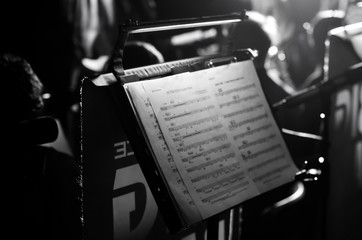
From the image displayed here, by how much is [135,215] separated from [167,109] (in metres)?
0.50

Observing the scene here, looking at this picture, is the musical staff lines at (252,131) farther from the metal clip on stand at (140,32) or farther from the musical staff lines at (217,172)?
the metal clip on stand at (140,32)

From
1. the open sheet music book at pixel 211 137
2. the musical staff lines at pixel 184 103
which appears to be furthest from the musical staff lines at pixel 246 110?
the musical staff lines at pixel 184 103

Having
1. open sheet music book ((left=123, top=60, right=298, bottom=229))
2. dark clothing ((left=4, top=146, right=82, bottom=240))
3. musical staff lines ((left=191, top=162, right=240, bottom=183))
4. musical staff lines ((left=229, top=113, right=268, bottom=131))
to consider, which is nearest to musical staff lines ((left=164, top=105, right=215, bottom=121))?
open sheet music book ((left=123, top=60, right=298, bottom=229))

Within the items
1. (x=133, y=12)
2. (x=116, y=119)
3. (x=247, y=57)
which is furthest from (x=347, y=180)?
(x=133, y=12)

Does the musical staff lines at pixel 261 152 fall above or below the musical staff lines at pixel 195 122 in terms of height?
below

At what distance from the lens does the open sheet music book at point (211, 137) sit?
4.76 feet

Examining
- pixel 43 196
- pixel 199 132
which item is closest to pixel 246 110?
pixel 199 132

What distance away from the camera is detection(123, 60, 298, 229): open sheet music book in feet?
4.76

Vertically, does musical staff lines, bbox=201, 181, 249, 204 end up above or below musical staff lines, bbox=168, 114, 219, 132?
below

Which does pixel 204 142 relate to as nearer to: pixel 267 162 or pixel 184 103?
pixel 184 103

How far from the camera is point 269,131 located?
71.0 inches

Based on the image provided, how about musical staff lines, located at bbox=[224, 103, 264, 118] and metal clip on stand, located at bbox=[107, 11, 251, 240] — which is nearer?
metal clip on stand, located at bbox=[107, 11, 251, 240]

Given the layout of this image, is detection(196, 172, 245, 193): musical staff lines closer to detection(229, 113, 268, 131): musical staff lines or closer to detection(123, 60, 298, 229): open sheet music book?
detection(123, 60, 298, 229): open sheet music book

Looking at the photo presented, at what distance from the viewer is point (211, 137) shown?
1.58m
